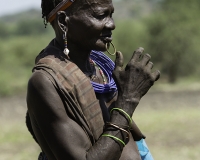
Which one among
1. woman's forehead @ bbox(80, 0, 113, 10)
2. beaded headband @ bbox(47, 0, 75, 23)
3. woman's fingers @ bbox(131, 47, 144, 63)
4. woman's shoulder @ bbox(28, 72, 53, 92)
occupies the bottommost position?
woman's shoulder @ bbox(28, 72, 53, 92)

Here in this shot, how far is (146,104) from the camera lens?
2039cm

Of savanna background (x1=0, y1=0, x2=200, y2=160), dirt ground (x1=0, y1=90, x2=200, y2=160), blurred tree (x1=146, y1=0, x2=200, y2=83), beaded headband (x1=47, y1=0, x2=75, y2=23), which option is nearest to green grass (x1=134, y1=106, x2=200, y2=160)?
savanna background (x1=0, y1=0, x2=200, y2=160)

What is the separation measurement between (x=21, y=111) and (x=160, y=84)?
18.6 metres

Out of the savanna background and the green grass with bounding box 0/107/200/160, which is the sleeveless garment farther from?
the savanna background

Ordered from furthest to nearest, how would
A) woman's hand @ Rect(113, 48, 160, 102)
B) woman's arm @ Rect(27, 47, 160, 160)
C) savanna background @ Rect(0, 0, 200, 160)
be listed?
savanna background @ Rect(0, 0, 200, 160) → woman's hand @ Rect(113, 48, 160, 102) → woman's arm @ Rect(27, 47, 160, 160)

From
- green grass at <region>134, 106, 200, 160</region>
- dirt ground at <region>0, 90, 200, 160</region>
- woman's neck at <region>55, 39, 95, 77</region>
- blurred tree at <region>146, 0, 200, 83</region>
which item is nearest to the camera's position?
woman's neck at <region>55, 39, 95, 77</region>

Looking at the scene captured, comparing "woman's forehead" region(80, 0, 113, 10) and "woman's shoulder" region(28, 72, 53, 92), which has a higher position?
"woman's forehead" region(80, 0, 113, 10)

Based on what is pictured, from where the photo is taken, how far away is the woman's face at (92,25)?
2760 mm

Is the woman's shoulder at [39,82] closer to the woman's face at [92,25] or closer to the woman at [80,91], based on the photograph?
the woman at [80,91]

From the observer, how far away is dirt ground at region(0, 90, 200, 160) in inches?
502

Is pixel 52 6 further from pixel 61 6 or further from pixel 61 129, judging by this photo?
pixel 61 129

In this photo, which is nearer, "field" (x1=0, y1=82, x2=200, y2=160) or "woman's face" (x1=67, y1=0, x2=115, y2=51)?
"woman's face" (x1=67, y1=0, x2=115, y2=51)

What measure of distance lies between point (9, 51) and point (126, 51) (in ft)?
44.4

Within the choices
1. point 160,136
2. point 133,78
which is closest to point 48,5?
point 133,78
